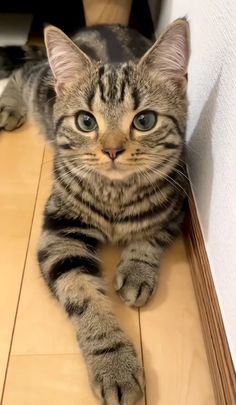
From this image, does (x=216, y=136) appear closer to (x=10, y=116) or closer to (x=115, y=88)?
(x=115, y=88)

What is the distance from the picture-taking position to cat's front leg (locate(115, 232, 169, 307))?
4.03ft

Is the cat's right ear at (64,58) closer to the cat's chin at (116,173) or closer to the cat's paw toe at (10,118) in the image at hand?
the cat's chin at (116,173)

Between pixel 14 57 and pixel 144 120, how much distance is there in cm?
125

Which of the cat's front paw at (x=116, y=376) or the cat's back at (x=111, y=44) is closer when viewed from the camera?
the cat's front paw at (x=116, y=376)

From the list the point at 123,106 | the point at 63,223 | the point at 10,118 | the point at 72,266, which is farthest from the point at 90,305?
the point at 10,118

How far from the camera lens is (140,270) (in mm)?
1270

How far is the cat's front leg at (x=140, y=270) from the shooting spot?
4.03 feet

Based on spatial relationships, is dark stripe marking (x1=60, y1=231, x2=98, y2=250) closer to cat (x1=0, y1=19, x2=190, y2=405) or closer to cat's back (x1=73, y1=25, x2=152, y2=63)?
cat (x1=0, y1=19, x2=190, y2=405)

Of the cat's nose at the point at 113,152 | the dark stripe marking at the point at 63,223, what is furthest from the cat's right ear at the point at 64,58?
the dark stripe marking at the point at 63,223

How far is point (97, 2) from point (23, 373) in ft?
5.31

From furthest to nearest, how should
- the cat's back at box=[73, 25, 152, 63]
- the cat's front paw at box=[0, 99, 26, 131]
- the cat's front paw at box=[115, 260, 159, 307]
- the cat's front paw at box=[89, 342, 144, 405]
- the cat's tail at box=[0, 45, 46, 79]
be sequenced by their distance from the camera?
the cat's tail at box=[0, 45, 46, 79] < the cat's front paw at box=[0, 99, 26, 131] < the cat's back at box=[73, 25, 152, 63] < the cat's front paw at box=[115, 260, 159, 307] < the cat's front paw at box=[89, 342, 144, 405]

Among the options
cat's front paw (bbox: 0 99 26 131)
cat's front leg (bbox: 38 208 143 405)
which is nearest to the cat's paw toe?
cat's front paw (bbox: 0 99 26 131)

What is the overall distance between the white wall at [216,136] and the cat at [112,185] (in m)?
0.08

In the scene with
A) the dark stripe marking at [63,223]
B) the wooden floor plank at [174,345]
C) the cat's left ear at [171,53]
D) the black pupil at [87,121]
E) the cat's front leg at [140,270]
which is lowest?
the wooden floor plank at [174,345]
